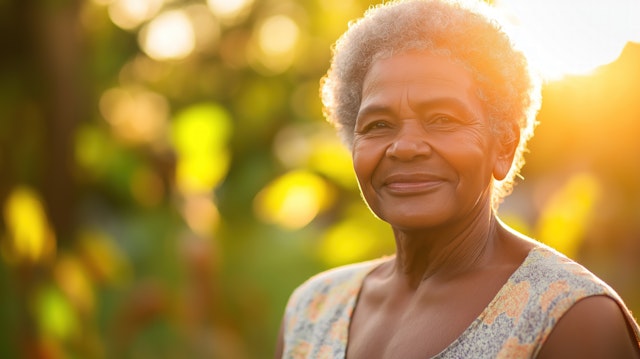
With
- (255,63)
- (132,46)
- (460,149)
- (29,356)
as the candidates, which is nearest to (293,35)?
(255,63)

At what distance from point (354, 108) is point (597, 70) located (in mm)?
1543

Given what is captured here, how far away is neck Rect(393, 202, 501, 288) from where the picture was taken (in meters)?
2.03

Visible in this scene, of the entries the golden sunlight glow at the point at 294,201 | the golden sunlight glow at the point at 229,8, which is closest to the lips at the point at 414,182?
the golden sunlight glow at the point at 294,201

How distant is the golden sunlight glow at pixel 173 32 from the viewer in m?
6.33

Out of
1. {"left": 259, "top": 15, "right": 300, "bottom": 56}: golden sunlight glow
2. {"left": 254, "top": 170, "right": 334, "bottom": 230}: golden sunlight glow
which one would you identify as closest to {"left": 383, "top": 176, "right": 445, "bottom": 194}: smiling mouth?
{"left": 254, "top": 170, "right": 334, "bottom": 230}: golden sunlight glow

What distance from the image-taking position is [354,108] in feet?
7.43

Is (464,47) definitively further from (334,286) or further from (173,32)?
(173,32)

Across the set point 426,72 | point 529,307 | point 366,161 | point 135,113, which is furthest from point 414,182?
point 135,113

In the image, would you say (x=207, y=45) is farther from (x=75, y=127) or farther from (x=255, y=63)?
(x=75, y=127)

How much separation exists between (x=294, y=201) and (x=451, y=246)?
282 centimetres

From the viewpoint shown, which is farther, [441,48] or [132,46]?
[132,46]

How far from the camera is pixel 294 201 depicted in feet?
15.9

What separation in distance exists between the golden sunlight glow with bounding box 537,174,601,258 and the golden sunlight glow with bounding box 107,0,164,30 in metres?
3.88

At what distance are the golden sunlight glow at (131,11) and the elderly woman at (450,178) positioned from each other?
450cm
